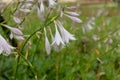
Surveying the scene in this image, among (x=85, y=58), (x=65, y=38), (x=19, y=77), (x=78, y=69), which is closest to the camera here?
(x=65, y=38)

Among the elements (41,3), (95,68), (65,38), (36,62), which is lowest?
(95,68)

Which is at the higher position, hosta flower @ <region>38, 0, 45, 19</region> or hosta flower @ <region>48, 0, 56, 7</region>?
hosta flower @ <region>48, 0, 56, 7</region>

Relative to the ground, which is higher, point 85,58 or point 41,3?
point 41,3

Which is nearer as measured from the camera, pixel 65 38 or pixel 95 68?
pixel 65 38

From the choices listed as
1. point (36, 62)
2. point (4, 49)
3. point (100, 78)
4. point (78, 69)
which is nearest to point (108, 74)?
point (100, 78)

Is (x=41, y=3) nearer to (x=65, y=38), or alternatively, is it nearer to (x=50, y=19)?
(x=50, y=19)

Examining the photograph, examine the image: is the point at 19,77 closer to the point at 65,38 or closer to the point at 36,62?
the point at 36,62

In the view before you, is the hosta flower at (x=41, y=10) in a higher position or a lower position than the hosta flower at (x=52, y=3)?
lower

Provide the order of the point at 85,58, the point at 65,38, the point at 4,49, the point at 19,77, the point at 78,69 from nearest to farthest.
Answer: the point at 4,49, the point at 65,38, the point at 19,77, the point at 78,69, the point at 85,58

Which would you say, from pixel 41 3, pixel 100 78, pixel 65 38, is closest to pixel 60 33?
pixel 65 38
